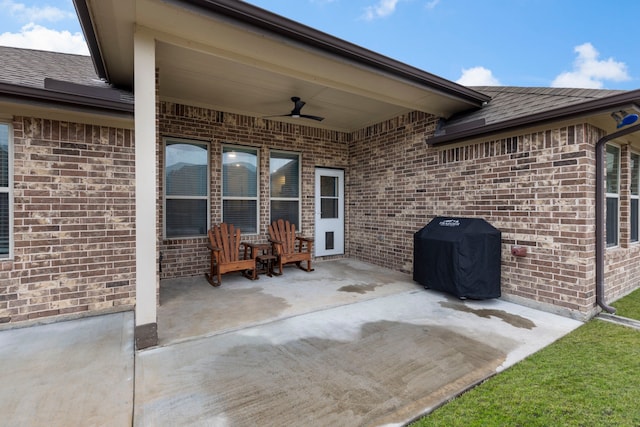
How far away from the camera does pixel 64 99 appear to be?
2.89 m

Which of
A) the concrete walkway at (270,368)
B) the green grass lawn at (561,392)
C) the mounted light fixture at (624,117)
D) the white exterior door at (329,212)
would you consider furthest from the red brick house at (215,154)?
the white exterior door at (329,212)

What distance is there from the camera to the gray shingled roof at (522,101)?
3.52 metres

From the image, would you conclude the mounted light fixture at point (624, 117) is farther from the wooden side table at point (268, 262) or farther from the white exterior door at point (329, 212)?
the wooden side table at point (268, 262)

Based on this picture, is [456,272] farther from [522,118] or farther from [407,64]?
[407,64]

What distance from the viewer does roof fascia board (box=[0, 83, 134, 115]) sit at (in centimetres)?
270

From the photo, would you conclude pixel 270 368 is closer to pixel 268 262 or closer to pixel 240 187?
pixel 268 262

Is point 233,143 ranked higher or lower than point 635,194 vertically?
higher

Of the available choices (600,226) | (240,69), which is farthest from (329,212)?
(600,226)

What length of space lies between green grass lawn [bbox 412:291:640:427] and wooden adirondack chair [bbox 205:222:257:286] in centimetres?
355

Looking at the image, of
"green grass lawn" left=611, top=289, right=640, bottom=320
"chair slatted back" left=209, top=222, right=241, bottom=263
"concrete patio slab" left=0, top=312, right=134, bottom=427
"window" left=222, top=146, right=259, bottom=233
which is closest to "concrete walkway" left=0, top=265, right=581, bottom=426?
"concrete patio slab" left=0, top=312, right=134, bottom=427

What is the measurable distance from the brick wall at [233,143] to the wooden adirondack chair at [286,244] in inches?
12.7

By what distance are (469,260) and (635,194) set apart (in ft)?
10.3

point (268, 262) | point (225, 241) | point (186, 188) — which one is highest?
point (186, 188)

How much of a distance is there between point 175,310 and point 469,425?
10.3ft
